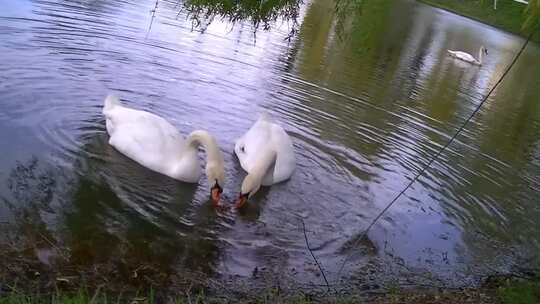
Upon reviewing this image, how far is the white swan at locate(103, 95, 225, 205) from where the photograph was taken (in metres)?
8.16

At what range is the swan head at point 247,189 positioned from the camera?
8.06 meters

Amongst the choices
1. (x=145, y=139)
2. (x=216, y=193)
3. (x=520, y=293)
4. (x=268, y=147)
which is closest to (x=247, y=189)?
(x=216, y=193)

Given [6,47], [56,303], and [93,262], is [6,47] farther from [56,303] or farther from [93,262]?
[56,303]

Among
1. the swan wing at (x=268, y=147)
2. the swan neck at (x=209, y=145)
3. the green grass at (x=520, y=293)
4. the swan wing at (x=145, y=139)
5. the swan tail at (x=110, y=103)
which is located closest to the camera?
the green grass at (x=520, y=293)

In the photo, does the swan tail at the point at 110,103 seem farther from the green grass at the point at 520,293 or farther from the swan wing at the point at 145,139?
the green grass at the point at 520,293

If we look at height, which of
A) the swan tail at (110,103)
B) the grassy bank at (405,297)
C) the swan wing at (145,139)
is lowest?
the grassy bank at (405,297)

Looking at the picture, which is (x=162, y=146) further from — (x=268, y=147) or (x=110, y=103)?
(x=268, y=147)

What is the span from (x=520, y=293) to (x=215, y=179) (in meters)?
3.63

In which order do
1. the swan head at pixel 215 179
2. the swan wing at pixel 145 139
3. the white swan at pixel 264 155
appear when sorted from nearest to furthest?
the swan head at pixel 215 179
the white swan at pixel 264 155
the swan wing at pixel 145 139

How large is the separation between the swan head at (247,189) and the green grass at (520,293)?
304 cm

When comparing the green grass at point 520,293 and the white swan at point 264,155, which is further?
the white swan at point 264,155

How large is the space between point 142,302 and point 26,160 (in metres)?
3.33

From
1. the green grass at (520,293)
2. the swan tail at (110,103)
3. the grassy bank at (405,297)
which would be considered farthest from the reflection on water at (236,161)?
the green grass at (520,293)

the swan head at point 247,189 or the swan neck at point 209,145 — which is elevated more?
the swan neck at point 209,145
